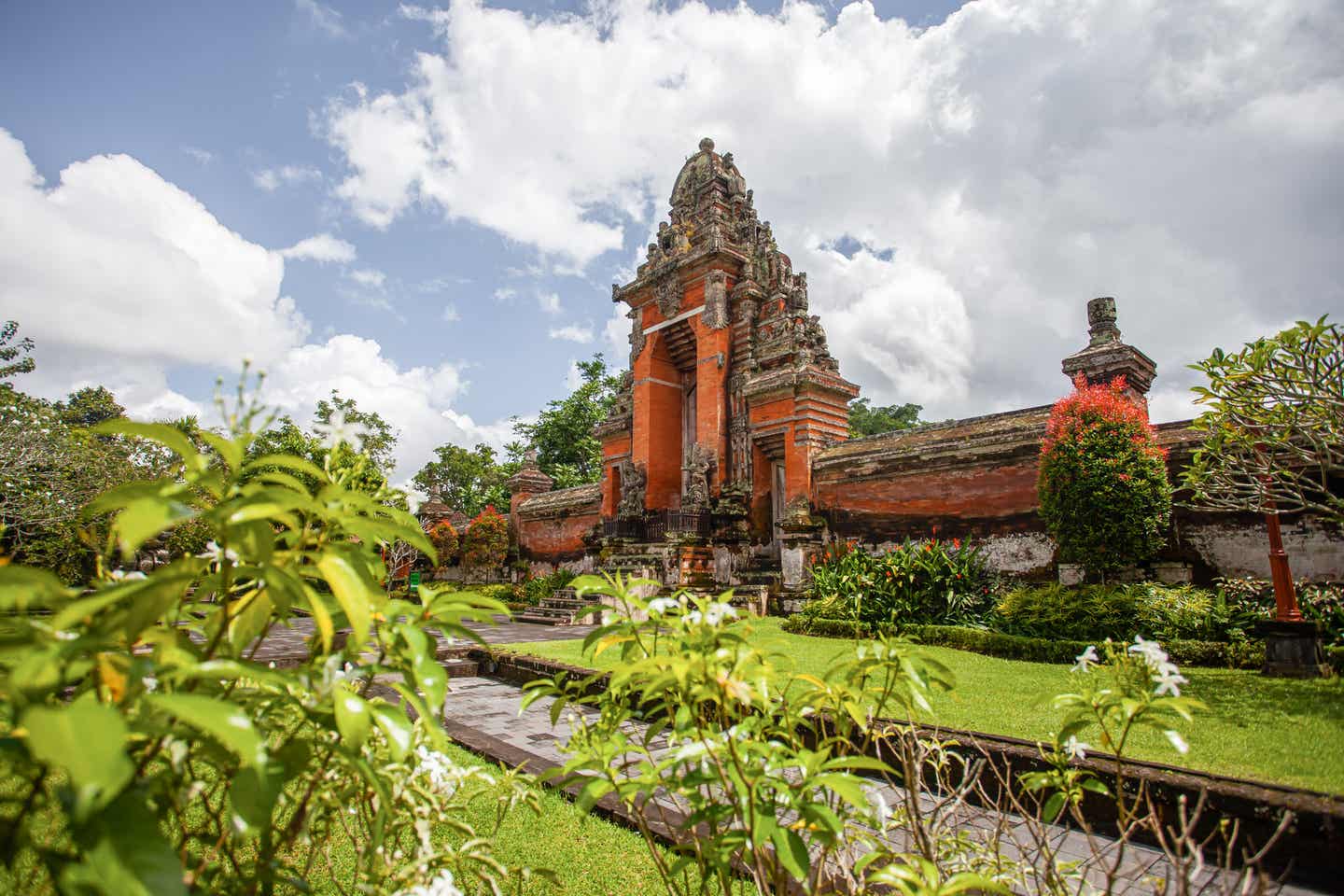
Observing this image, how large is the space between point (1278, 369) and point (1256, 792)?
4.21 m

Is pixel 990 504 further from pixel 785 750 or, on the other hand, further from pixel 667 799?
pixel 785 750

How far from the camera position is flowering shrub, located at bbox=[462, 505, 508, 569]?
64.6 ft

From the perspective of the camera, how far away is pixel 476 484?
36.8 metres

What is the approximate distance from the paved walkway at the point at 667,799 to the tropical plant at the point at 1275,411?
3.91 m

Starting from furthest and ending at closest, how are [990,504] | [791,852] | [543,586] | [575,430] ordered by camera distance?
1. [575,430]
2. [543,586]
3. [990,504]
4. [791,852]

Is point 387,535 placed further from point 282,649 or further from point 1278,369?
point 282,649

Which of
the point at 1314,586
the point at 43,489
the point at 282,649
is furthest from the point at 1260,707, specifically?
the point at 43,489

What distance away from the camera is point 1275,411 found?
5.64 meters

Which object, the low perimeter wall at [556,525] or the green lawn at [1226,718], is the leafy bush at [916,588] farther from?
the low perimeter wall at [556,525]

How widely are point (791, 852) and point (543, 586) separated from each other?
658 inches

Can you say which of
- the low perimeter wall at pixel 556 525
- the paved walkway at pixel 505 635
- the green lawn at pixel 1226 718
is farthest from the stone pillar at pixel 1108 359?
the low perimeter wall at pixel 556 525

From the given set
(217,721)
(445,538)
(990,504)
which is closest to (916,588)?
(990,504)

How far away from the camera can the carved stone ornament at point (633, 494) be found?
15.6 metres

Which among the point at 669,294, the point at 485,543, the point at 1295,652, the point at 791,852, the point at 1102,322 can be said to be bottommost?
the point at 1295,652
